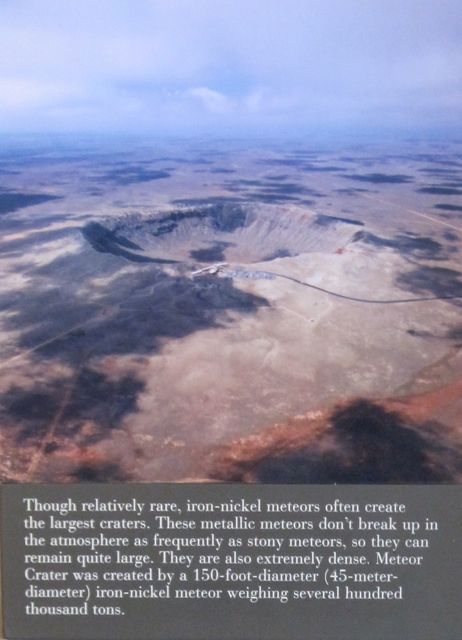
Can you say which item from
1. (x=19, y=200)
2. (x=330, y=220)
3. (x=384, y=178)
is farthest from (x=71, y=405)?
(x=384, y=178)

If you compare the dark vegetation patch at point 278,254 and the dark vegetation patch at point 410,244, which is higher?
the dark vegetation patch at point 278,254

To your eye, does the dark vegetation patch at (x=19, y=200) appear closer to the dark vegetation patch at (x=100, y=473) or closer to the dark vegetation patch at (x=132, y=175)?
the dark vegetation patch at (x=132, y=175)

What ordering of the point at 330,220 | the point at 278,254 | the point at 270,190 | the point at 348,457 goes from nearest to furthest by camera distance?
the point at 348,457 < the point at 330,220 < the point at 278,254 < the point at 270,190

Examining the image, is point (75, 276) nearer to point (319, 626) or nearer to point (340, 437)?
point (340, 437)

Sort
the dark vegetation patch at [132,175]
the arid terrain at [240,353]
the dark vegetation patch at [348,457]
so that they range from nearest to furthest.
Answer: the dark vegetation patch at [348,457] < the arid terrain at [240,353] < the dark vegetation patch at [132,175]

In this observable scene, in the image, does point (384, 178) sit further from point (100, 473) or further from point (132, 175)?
point (100, 473)

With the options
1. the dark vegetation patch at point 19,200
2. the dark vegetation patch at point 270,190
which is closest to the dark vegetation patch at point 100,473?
the dark vegetation patch at point 19,200
